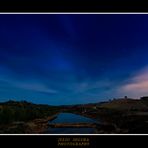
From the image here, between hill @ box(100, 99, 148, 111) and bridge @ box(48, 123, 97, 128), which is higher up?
hill @ box(100, 99, 148, 111)

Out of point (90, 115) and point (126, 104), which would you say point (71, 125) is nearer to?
point (90, 115)

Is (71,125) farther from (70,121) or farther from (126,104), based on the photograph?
(126,104)

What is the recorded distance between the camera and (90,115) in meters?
1.42

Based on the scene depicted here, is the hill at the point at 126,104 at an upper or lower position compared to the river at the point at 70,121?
upper

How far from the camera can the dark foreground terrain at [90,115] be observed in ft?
4.57

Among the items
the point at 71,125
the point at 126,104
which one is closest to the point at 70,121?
the point at 71,125

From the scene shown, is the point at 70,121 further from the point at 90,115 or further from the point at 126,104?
the point at 126,104

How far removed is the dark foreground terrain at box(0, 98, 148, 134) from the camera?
1.39 metres

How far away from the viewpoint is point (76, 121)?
1.40 m

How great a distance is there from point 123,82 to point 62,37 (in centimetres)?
25

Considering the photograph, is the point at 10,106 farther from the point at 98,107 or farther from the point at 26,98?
the point at 98,107

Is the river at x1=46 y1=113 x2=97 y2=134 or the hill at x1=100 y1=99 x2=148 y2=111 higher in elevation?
the hill at x1=100 y1=99 x2=148 y2=111

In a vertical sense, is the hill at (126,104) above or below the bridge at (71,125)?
above
